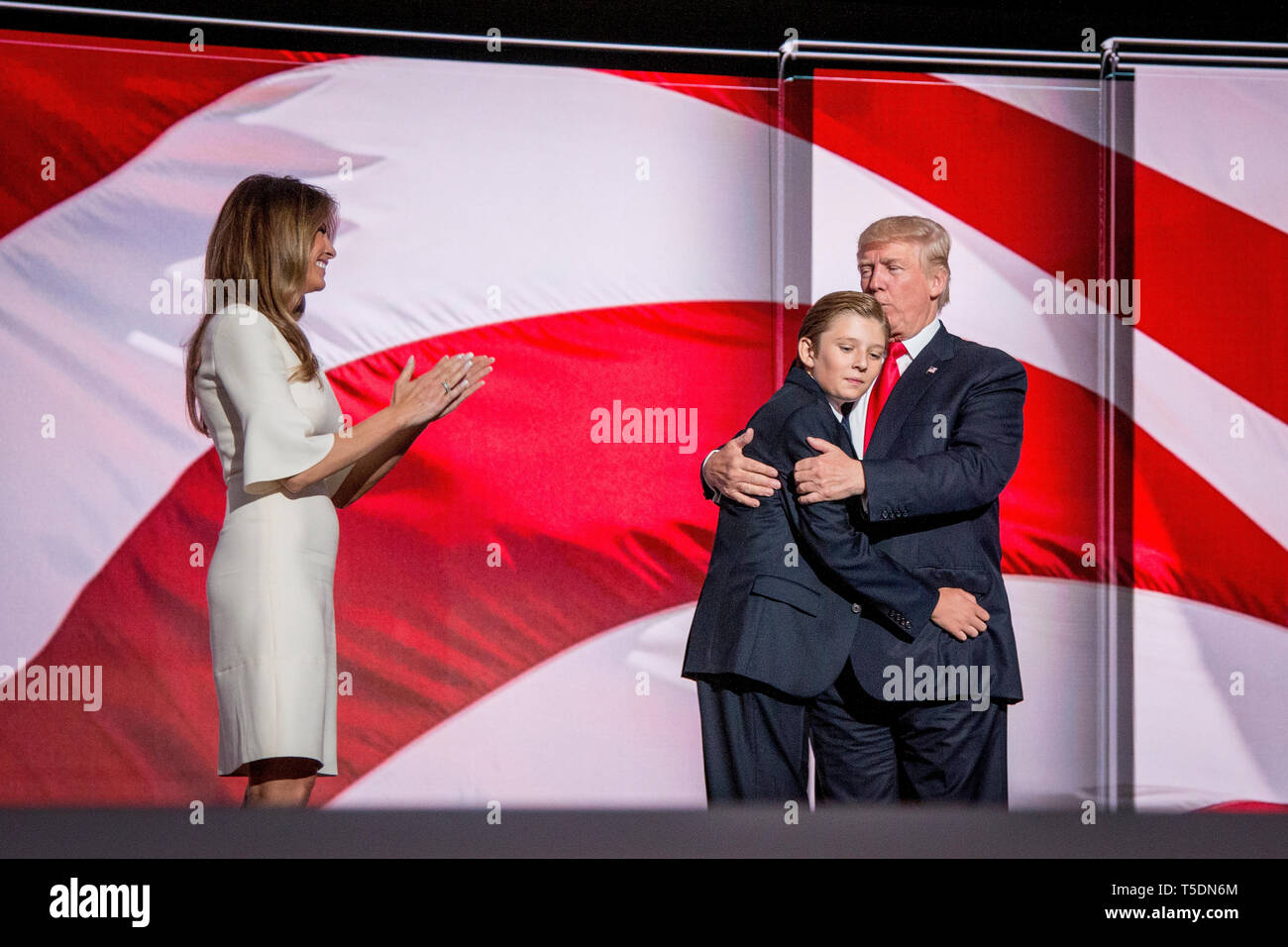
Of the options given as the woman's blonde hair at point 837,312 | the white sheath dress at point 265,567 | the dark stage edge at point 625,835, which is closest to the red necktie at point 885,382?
the woman's blonde hair at point 837,312

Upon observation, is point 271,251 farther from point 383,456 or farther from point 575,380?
point 575,380

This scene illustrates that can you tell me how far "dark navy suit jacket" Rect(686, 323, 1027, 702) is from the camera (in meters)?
2.23

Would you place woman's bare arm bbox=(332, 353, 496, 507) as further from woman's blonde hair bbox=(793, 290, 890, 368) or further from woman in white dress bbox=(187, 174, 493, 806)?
woman's blonde hair bbox=(793, 290, 890, 368)

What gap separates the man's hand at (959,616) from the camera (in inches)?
91.2

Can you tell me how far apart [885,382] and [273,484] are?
131 centimetres

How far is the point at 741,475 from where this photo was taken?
7.37 feet

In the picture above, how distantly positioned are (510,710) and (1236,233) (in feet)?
7.36

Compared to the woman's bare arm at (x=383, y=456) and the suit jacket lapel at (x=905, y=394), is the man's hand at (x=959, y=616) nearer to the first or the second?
the suit jacket lapel at (x=905, y=394)

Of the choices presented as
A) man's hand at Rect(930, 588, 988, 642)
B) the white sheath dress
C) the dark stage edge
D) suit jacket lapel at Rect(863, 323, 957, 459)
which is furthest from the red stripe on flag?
man's hand at Rect(930, 588, 988, 642)

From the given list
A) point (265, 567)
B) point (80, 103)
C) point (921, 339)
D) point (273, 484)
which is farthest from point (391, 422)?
point (80, 103)

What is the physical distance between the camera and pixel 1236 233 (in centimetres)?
→ 285

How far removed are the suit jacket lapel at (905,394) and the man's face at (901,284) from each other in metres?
Answer: 0.09
